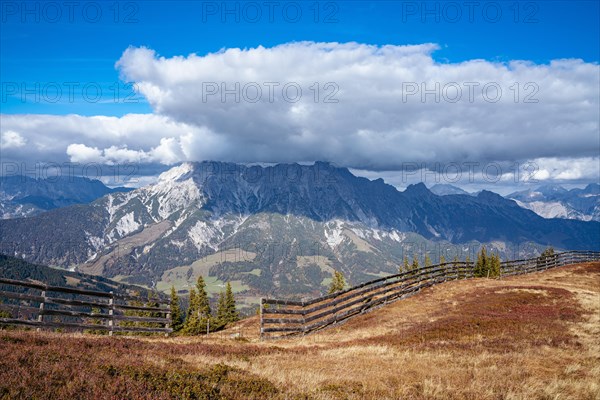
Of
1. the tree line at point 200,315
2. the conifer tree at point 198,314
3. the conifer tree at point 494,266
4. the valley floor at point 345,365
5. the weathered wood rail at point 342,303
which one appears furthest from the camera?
the conifer tree at point 494,266

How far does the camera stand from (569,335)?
17906mm

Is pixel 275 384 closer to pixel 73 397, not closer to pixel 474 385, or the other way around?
pixel 73 397

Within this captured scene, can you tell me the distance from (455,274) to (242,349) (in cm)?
3375

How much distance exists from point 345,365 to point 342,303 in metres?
20.3

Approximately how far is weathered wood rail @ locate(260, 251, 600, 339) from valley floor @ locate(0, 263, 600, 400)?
102 inches

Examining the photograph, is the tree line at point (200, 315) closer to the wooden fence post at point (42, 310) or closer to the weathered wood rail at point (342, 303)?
the weathered wood rail at point (342, 303)

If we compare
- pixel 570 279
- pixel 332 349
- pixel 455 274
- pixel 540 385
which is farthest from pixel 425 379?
pixel 570 279

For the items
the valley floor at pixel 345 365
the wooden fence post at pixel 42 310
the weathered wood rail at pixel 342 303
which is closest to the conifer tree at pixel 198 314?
the weathered wood rail at pixel 342 303

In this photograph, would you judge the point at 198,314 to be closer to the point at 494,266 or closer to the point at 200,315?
the point at 200,315

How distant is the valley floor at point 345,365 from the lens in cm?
783

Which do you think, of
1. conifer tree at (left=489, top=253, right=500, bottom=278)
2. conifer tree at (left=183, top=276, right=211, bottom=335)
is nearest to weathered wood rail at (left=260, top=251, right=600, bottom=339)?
conifer tree at (left=489, top=253, right=500, bottom=278)

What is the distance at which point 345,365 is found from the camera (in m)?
12.5

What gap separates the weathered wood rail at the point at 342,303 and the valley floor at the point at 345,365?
Answer: 2587mm

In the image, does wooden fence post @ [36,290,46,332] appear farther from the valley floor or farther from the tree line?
the tree line
